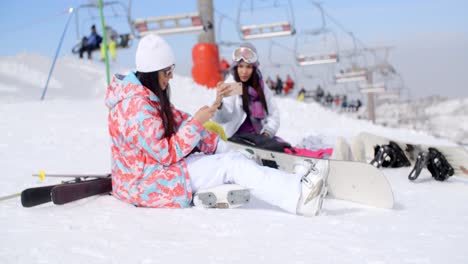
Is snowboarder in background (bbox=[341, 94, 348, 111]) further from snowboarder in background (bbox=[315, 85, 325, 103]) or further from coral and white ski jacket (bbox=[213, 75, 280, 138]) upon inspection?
coral and white ski jacket (bbox=[213, 75, 280, 138])


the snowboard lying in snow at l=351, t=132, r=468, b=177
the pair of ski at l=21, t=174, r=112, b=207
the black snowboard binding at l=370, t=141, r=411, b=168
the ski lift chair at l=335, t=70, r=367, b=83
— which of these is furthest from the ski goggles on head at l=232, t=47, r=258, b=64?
the ski lift chair at l=335, t=70, r=367, b=83

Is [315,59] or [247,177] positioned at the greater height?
[247,177]

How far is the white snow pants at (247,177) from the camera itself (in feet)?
7.80

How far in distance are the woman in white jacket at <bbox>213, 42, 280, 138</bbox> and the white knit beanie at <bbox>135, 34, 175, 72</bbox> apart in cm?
155

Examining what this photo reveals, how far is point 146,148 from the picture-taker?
2.39m

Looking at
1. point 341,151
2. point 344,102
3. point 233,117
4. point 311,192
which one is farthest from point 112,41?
point 344,102

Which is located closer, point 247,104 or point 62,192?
point 62,192

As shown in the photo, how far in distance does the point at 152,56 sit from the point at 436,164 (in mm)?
2199

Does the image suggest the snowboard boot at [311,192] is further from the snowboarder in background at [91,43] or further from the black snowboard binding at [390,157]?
the snowboarder in background at [91,43]

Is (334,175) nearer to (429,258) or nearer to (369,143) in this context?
(429,258)

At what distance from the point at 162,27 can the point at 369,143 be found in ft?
23.9

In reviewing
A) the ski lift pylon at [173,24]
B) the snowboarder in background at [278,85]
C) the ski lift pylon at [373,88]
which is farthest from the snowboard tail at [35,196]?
the ski lift pylon at [373,88]

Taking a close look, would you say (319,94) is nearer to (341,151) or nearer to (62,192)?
(341,151)

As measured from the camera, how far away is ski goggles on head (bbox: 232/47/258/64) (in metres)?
3.99
